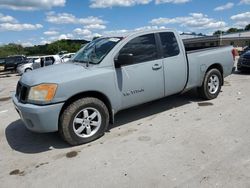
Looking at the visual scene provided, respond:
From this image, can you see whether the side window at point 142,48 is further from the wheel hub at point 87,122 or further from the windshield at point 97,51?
the wheel hub at point 87,122

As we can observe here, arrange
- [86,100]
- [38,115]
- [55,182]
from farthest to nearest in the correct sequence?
1. [86,100]
2. [38,115]
3. [55,182]

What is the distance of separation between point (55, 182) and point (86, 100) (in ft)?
4.86

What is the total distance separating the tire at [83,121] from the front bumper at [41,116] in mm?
143

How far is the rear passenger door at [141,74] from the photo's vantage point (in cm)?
475

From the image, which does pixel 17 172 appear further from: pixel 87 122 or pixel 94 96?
pixel 94 96

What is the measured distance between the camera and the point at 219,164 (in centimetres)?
343

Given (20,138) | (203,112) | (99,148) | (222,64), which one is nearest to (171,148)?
(99,148)

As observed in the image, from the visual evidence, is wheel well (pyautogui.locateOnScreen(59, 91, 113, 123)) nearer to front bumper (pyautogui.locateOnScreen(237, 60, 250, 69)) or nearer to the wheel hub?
the wheel hub

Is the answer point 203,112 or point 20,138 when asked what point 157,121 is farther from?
point 20,138

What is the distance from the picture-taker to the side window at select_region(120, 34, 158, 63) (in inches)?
192

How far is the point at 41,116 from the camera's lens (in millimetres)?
3984

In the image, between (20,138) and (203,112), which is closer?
(20,138)

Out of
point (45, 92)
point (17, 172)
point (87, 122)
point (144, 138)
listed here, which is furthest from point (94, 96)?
point (17, 172)

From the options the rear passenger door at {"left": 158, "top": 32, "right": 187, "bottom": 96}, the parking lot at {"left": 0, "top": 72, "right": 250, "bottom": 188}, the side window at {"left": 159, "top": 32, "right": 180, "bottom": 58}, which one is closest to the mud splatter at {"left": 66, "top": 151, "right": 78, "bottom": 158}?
the parking lot at {"left": 0, "top": 72, "right": 250, "bottom": 188}
